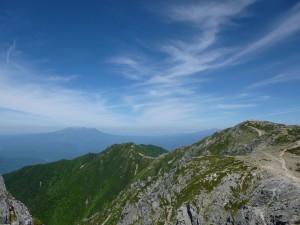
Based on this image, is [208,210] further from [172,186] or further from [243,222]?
[172,186]

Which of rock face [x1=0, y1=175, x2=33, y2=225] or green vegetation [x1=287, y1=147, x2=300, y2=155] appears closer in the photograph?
rock face [x1=0, y1=175, x2=33, y2=225]

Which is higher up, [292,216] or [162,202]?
[292,216]

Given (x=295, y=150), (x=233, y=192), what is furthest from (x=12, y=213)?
(x=295, y=150)

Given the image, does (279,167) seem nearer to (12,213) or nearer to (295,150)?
(295,150)

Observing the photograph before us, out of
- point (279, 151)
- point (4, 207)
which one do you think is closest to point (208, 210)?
point (279, 151)

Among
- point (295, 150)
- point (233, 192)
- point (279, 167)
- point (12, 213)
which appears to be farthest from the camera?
point (295, 150)

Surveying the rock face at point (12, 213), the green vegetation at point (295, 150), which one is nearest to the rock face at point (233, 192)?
the green vegetation at point (295, 150)

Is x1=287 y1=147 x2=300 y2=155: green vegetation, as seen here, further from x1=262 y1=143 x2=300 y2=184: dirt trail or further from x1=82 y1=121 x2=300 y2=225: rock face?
x1=262 y1=143 x2=300 y2=184: dirt trail

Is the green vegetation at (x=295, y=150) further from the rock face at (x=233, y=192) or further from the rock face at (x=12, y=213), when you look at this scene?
the rock face at (x=12, y=213)

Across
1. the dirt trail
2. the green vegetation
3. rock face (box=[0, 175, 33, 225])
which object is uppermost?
the green vegetation

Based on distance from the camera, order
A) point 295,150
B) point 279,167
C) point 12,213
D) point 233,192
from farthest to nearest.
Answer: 1. point 295,150
2. point 279,167
3. point 233,192
4. point 12,213

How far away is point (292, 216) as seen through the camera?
227 ft

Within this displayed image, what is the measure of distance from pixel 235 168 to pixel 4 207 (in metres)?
85.7

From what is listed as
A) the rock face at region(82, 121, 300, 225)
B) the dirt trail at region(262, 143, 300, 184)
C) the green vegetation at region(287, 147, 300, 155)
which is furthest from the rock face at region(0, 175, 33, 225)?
the green vegetation at region(287, 147, 300, 155)
